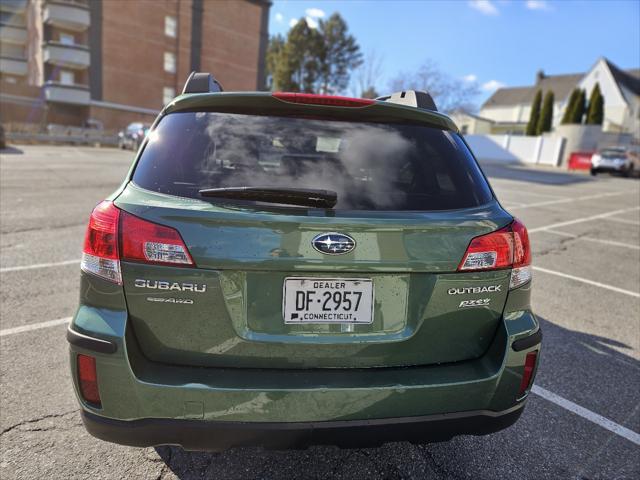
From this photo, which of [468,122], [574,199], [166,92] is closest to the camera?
[574,199]

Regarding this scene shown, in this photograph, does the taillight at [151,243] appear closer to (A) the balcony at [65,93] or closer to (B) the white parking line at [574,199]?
(B) the white parking line at [574,199]

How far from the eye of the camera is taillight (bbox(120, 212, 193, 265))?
174cm

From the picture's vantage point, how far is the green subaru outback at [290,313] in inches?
68.2

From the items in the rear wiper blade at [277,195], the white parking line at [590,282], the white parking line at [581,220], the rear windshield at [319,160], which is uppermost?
the rear windshield at [319,160]

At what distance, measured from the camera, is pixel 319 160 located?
83.8 inches

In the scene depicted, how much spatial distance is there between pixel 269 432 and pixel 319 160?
1219 mm

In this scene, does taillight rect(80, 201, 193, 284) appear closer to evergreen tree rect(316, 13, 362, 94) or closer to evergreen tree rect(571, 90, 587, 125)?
evergreen tree rect(571, 90, 587, 125)

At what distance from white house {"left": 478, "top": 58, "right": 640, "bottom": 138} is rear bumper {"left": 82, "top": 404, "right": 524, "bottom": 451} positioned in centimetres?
5346

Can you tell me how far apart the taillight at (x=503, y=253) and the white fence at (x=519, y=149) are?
39568 mm

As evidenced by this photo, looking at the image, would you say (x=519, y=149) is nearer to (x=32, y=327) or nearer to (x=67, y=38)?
(x=67, y=38)

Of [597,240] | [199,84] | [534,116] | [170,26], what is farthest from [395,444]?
[534,116]

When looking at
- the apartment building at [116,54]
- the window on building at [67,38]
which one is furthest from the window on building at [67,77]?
the window on building at [67,38]

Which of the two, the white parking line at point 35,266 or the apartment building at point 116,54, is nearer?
the white parking line at point 35,266

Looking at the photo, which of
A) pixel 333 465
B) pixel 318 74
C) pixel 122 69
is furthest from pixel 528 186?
pixel 318 74
